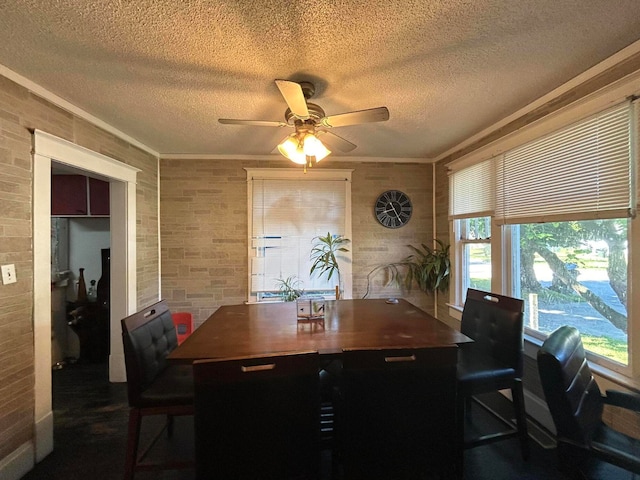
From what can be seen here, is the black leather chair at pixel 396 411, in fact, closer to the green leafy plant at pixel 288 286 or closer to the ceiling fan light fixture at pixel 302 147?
the ceiling fan light fixture at pixel 302 147

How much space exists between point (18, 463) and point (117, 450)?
0.50 m

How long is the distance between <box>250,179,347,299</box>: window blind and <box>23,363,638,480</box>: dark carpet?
1.64 m

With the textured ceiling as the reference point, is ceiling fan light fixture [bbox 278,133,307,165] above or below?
below

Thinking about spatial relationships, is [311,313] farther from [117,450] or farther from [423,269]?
[423,269]

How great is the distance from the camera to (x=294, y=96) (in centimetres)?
144

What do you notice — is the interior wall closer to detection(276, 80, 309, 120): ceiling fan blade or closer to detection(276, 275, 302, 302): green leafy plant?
detection(276, 275, 302, 302): green leafy plant

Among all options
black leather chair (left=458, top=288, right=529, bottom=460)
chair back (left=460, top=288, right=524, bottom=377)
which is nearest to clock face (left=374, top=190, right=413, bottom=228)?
chair back (left=460, top=288, right=524, bottom=377)

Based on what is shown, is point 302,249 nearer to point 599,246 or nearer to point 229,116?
point 229,116

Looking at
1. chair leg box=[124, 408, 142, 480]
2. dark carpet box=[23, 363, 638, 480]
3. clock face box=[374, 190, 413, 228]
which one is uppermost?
clock face box=[374, 190, 413, 228]

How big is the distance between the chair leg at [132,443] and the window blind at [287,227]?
1.90 meters

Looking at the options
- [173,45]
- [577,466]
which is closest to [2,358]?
[173,45]

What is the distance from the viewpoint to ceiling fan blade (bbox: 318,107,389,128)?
5.18 feet

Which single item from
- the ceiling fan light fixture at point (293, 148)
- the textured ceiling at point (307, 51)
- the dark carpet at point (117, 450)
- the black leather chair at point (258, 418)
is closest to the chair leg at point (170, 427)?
the dark carpet at point (117, 450)

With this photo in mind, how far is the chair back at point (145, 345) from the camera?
1488 millimetres
